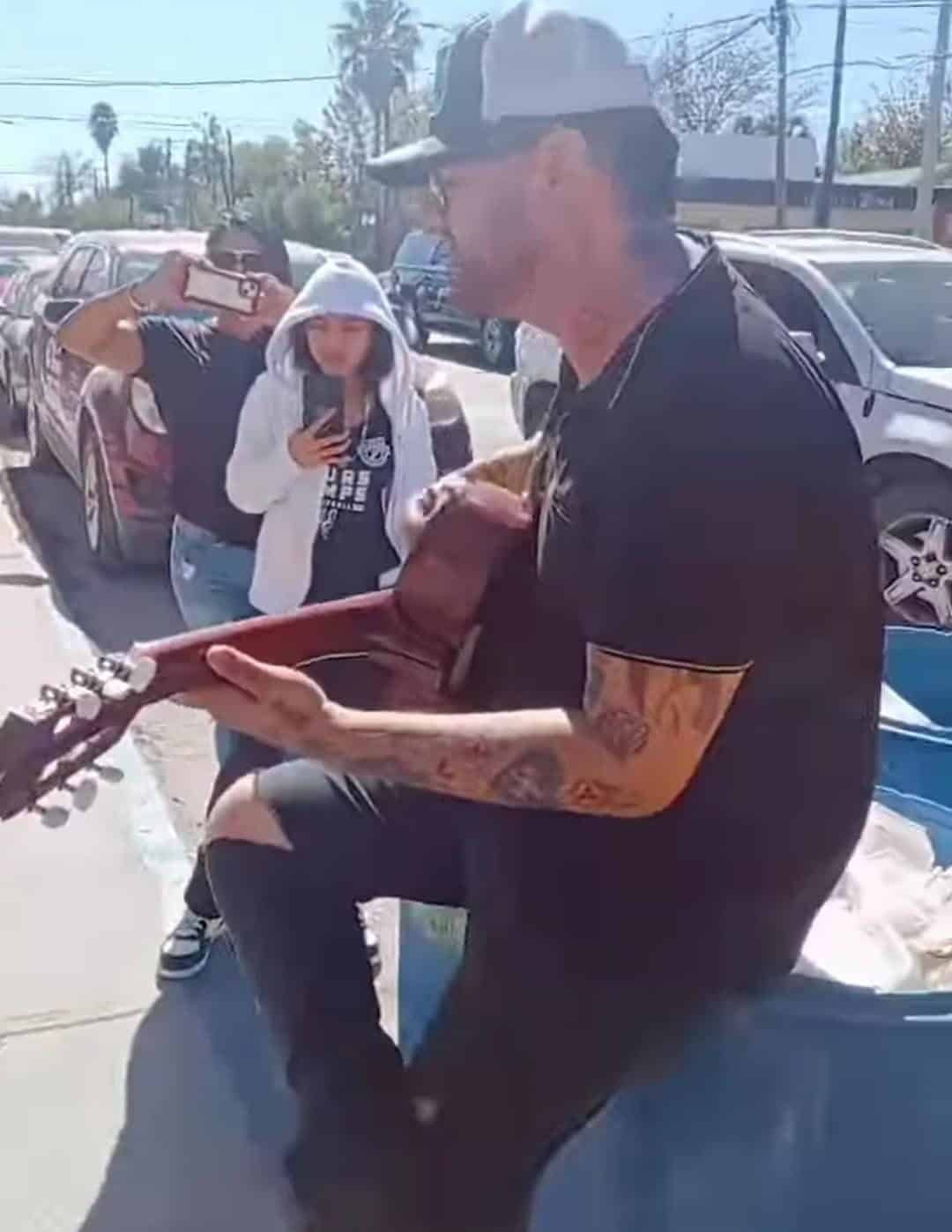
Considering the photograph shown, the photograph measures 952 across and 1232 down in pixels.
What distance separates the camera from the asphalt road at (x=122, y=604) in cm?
456

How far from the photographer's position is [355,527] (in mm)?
3365

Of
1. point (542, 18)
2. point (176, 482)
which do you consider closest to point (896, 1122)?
point (542, 18)

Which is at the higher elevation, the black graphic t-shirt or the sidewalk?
the black graphic t-shirt

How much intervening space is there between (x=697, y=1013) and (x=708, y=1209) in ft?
0.86

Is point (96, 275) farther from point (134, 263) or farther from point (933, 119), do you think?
point (933, 119)

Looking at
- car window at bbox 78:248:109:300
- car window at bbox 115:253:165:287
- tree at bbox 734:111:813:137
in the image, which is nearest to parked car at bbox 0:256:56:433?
car window at bbox 78:248:109:300

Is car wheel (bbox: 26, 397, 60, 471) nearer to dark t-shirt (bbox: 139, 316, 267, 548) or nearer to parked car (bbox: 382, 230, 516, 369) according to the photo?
dark t-shirt (bbox: 139, 316, 267, 548)

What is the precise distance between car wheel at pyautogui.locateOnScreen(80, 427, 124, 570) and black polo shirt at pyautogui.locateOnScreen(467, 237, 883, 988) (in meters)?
5.35

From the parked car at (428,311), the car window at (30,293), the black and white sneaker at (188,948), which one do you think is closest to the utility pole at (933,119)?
the parked car at (428,311)

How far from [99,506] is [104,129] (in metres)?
71.9

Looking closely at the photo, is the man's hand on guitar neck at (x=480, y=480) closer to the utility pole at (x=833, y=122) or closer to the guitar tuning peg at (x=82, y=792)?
the guitar tuning peg at (x=82, y=792)

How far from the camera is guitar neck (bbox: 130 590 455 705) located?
1.90 metres

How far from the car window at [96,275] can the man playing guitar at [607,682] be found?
23.8 feet

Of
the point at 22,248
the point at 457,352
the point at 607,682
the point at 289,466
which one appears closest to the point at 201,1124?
the point at 289,466
